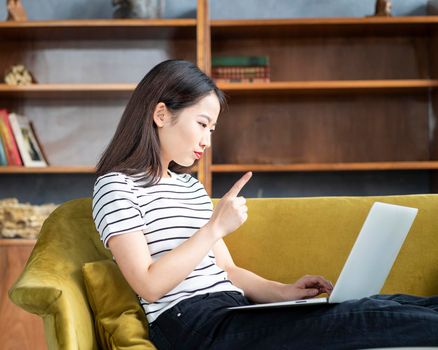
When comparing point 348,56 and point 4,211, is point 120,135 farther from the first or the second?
point 348,56

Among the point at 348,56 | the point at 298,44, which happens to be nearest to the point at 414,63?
the point at 348,56

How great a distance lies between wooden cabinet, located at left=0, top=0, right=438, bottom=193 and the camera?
3479 millimetres

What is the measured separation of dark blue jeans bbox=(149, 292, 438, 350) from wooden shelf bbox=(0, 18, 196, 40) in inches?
82.2

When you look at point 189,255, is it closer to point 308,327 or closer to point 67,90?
point 308,327

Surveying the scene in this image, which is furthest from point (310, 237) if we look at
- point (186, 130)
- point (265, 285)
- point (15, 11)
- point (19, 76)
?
point (15, 11)

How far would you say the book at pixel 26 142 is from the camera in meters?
3.45

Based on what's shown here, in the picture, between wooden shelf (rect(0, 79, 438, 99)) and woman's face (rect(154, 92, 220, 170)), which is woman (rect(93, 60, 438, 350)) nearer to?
woman's face (rect(154, 92, 220, 170))

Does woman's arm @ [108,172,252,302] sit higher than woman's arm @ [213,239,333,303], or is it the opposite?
woman's arm @ [108,172,252,302]

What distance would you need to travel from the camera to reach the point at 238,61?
3.58 meters

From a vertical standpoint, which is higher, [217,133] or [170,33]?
[170,33]

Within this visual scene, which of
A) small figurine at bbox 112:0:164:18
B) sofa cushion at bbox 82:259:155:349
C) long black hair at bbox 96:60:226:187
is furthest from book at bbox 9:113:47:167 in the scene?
sofa cushion at bbox 82:259:155:349

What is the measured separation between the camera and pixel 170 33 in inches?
138

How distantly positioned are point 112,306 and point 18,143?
1.91 metres

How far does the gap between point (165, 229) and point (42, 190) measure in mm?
1865
